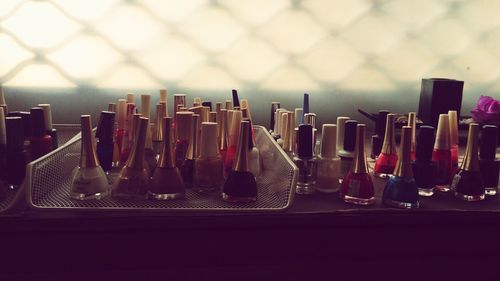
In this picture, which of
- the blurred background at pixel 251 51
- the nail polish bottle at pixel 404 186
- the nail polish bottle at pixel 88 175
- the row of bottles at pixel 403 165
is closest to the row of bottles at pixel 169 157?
→ the nail polish bottle at pixel 88 175

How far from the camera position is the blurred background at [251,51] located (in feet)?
4.20

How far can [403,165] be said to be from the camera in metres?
0.84

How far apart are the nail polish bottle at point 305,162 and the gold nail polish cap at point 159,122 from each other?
27cm

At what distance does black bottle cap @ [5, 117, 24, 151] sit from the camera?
2.80 feet

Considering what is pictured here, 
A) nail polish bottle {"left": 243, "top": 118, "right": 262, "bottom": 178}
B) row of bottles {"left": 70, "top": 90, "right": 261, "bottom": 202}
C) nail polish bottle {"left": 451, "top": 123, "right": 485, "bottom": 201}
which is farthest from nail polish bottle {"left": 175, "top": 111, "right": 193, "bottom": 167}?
nail polish bottle {"left": 451, "top": 123, "right": 485, "bottom": 201}

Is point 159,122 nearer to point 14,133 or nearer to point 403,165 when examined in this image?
point 14,133

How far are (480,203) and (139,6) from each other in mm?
886

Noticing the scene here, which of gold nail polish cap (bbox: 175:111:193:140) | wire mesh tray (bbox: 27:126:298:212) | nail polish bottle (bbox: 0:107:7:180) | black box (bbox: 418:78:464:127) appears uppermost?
black box (bbox: 418:78:464:127)

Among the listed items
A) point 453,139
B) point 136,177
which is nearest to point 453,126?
point 453,139

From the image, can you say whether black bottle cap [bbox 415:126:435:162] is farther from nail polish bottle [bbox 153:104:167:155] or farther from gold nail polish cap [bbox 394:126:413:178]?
nail polish bottle [bbox 153:104:167:155]

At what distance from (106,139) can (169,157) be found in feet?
0.57

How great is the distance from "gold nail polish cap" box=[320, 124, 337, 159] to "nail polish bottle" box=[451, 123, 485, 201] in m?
0.21

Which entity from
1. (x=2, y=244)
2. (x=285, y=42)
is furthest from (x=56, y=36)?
(x=2, y=244)

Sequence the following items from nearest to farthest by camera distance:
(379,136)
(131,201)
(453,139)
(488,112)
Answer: (131,201)
(453,139)
(379,136)
(488,112)
